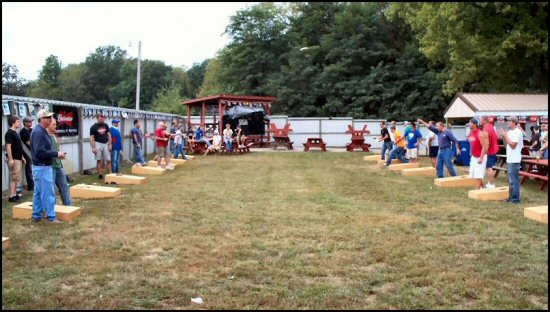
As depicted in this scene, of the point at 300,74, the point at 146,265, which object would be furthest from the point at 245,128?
the point at 146,265

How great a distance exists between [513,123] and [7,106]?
32.8 ft

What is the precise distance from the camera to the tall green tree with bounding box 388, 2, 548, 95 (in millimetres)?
22469

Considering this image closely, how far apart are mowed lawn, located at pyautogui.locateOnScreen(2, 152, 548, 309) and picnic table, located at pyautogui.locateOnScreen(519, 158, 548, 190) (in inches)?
74.4

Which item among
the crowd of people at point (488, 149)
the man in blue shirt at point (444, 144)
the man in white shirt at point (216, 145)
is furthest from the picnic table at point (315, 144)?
the man in blue shirt at point (444, 144)

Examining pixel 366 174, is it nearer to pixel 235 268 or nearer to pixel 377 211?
pixel 377 211

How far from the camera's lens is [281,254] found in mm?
6004

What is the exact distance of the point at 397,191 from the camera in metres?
11.7

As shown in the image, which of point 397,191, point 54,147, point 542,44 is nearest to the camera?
point 54,147

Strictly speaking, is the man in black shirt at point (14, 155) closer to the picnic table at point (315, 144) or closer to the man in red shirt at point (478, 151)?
the man in red shirt at point (478, 151)

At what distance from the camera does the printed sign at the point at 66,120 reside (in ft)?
44.6

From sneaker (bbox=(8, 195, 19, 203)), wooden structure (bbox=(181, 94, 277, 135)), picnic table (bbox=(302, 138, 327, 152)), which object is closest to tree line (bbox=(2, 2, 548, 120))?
picnic table (bbox=(302, 138, 327, 152))

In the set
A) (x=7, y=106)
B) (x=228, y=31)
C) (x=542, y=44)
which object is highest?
(x=228, y=31)

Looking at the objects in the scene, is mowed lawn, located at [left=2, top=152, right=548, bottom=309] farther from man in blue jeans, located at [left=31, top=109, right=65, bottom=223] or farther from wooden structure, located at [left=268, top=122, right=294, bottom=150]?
wooden structure, located at [left=268, top=122, right=294, bottom=150]

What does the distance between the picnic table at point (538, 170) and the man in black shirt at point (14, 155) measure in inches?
423
